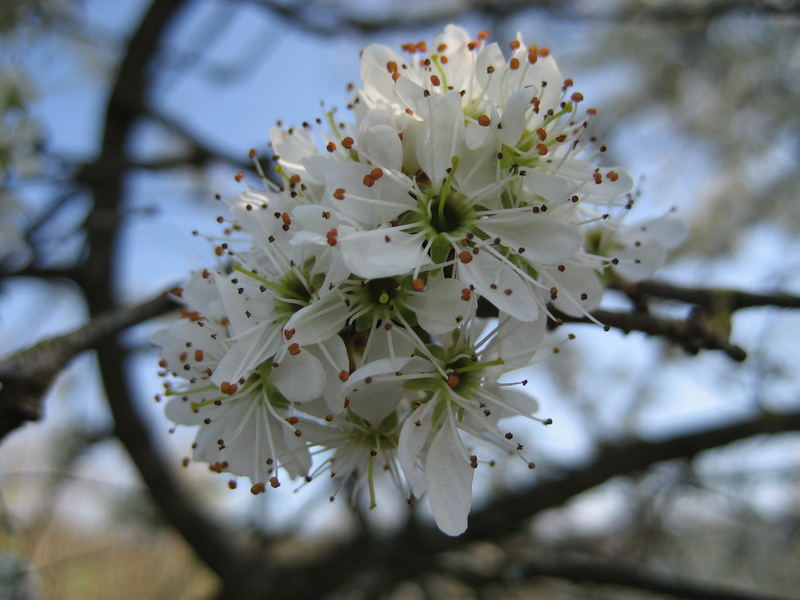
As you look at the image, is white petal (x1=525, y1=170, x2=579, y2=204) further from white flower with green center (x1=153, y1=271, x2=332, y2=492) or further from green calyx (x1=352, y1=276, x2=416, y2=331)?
white flower with green center (x1=153, y1=271, x2=332, y2=492)

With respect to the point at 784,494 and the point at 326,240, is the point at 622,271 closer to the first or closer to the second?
the point at 326,240

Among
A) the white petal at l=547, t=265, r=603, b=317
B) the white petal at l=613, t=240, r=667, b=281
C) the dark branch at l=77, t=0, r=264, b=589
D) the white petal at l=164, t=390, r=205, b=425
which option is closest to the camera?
the white petal at l=547, t=265, r=603, b=317

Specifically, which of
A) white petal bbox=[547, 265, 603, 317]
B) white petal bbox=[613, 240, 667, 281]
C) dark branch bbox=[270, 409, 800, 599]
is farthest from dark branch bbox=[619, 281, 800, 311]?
dark branch bbox=[270, 409, 800, 599]

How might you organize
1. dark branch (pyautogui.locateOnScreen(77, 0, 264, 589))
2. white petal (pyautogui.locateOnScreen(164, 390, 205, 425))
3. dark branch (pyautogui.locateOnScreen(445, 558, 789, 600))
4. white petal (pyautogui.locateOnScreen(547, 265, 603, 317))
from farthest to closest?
dark branch (pyautogui.locateOnScreen(77, 0, 264, 589)), dark branch (pyautogui.locateOnScreen(445, 558, 789, 600)), white petal (pyautogui.locateOnScreen(164, 390, 205, 425)), white petal (pyautogui.locateOnScreen(547, 265, 603, 317))

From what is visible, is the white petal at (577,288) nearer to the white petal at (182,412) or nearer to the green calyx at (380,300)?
the green calyx at (380,300)

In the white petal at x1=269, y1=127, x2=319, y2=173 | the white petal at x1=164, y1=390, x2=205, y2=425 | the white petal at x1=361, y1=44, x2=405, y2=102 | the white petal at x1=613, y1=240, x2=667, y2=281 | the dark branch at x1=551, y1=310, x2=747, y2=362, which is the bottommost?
the white petal at x1=164, y1=390, x2=205, y2=425

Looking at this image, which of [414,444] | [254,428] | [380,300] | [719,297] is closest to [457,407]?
[414,444]

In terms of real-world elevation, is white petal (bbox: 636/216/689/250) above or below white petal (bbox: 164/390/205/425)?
above

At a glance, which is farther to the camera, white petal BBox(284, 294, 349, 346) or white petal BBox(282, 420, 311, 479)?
white petal BBox(282, 420, 311, 479)
